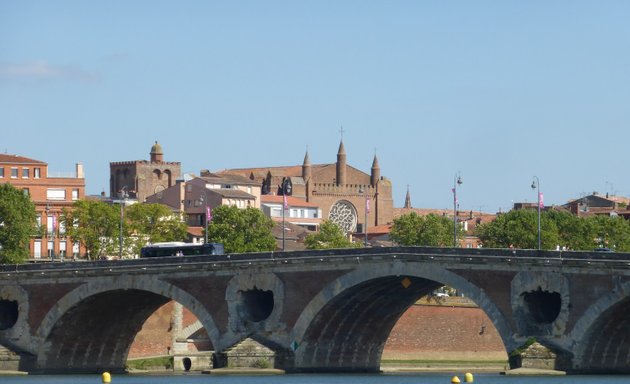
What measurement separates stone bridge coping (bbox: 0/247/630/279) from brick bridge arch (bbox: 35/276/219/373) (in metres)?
1.16

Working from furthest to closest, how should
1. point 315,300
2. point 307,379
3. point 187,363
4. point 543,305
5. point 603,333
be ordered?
point 187,363 < point 315,300 < point 307,379 < point 543,305 < point 603,333

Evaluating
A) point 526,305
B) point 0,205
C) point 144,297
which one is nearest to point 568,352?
point 526,305

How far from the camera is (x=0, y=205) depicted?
145 meters

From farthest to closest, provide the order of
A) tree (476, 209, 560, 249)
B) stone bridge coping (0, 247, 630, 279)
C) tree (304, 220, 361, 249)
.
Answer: tree (304, 220, 361, 249)
tree (476, 209, 560, 249)
stone bridge coping (0, 247, 630, 279)

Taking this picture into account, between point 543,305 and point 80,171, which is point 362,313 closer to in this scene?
point 543,305

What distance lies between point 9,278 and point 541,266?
38322mm

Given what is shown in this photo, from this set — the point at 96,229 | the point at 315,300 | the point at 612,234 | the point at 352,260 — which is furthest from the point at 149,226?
the point at 352,260

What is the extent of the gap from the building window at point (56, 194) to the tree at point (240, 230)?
48.6 feet

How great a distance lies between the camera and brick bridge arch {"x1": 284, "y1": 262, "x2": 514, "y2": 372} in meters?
104

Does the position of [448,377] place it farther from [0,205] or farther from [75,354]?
[0,205]

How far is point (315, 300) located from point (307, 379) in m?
6.39

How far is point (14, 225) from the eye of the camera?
145125 millimetres

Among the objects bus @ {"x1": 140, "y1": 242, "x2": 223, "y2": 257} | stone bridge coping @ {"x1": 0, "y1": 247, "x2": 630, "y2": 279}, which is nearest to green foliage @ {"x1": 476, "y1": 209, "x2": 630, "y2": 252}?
bus @ {"x1": 140, "y1": 242, "x2": 223, "y2": 257}

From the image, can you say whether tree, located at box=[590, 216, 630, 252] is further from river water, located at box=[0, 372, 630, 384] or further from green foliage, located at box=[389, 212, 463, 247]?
river water, located at box=[0, 372, 630, 384]
